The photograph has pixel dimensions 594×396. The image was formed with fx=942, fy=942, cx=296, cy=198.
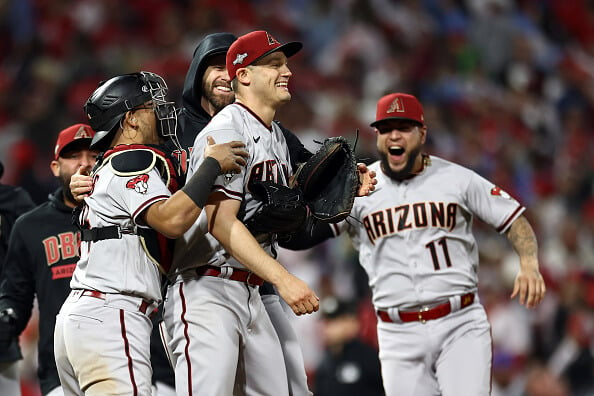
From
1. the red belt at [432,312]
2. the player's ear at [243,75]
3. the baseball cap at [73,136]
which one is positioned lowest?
the red belt at [432,312]

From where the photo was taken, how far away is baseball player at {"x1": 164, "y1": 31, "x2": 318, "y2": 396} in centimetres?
377

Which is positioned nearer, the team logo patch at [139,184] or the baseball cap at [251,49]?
the team logo patch at [139,184]

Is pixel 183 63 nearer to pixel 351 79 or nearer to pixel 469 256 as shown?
pixel 351 79

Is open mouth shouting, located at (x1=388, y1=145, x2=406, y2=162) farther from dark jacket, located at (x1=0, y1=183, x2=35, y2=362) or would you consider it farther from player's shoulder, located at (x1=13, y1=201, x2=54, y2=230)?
dark jacket, located at (x1=0, y1=183, x2=35, y2=362)

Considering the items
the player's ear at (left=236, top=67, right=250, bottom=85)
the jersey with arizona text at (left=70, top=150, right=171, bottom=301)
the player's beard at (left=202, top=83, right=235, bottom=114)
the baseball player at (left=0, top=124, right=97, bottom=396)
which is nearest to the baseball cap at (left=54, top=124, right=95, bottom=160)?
the baseball player at (left=0, top=124, right=97, bottom=396)

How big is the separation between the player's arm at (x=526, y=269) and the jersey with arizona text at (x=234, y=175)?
161cm

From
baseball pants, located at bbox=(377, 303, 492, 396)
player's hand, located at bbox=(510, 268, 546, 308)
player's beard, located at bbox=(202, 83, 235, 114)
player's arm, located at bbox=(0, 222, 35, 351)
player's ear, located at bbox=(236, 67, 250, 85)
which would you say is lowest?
baseball pants, located at bbox=(377, 303, 492, 396)

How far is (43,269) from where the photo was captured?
16.6ft

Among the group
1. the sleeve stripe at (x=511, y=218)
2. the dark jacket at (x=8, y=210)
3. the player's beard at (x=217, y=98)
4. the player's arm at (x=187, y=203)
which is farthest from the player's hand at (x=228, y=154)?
the dark jacket at (x=8, y=210)

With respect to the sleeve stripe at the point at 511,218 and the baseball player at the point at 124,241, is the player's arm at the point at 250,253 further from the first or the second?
the sleeve stripe at the point at 511,218

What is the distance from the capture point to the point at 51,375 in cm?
502

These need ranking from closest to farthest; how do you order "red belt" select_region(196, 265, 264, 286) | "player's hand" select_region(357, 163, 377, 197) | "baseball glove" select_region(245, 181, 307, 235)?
"baseball glove" select_region(245, 181, 307, 235), "red belt" select_region(196, 265, 264, 286), "player's hand" select_region(357, 163, 377, 197)

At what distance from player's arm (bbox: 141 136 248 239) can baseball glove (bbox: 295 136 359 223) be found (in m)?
0.43

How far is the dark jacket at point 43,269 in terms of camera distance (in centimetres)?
502
